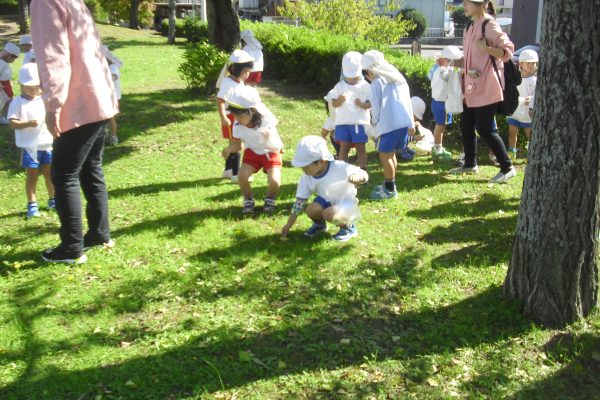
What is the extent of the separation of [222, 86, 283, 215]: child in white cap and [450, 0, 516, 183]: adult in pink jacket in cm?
232

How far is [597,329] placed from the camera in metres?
3.96

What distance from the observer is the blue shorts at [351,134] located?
7.25 metres

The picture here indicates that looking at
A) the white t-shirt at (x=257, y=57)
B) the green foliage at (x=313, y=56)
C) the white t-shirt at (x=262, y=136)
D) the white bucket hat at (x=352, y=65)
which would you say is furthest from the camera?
the green foliage at (x=313, y=56)

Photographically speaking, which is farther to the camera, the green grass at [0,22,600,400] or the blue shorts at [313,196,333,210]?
the blue shorts at [313,196,333,210]

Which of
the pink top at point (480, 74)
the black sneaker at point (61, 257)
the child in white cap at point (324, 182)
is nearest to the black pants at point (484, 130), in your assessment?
the pink top at point (480, 74)

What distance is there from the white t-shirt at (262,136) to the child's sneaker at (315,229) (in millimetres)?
915

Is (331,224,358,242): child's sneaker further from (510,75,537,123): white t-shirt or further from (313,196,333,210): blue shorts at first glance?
(510,75,537,123): white t-shirt

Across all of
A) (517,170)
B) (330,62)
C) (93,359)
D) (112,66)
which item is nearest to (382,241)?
(93,359)

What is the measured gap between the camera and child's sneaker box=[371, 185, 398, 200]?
6629mm

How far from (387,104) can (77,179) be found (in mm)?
3157

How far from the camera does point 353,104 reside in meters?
7.15

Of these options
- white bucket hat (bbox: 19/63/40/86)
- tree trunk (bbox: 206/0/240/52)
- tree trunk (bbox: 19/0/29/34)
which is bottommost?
white bucket hat (bbox: 19/63/40/86)

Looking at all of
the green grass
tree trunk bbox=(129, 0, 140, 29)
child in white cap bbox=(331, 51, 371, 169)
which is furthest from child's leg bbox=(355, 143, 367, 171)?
tree trunk bbox=(129, 0, 140, 29)

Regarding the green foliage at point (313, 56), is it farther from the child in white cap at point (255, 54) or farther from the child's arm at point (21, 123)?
the child's arm at point (21, 123)
